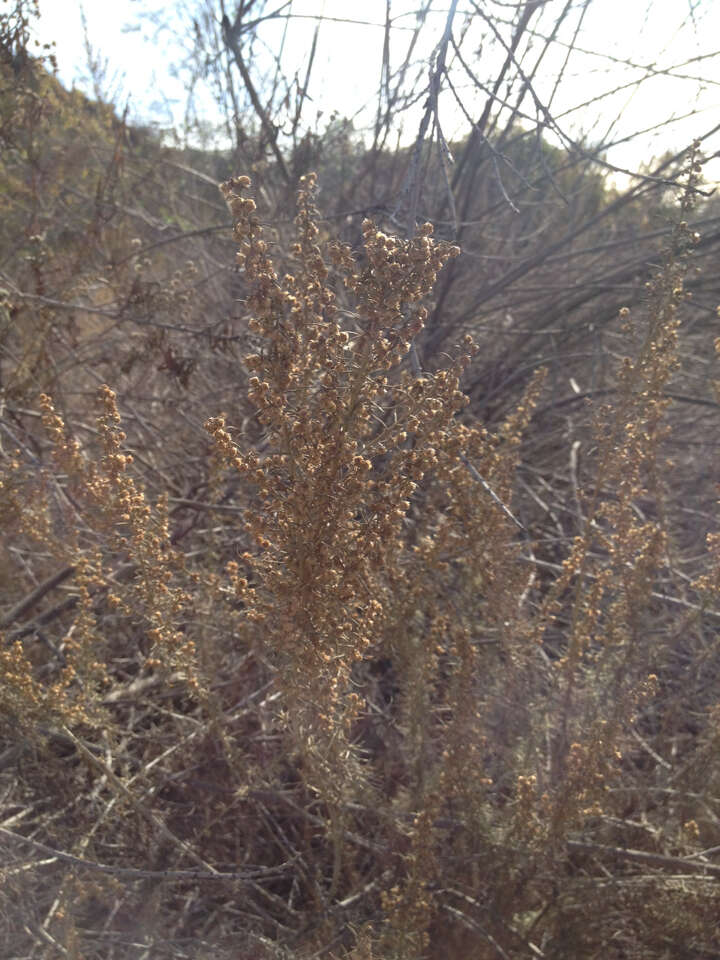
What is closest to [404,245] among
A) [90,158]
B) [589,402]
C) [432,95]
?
[432,95]

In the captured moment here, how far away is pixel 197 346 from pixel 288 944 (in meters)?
2.66

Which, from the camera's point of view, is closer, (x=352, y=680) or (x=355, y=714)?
(x=355, y=714)

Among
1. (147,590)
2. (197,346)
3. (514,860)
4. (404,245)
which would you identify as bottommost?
(514,860)

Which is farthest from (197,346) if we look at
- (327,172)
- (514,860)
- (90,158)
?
(514,860)

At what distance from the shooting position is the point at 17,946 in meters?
1.68

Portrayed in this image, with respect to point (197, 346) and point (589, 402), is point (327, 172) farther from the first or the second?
point (589, 402)

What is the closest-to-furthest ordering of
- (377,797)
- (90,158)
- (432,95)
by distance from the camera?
(432,95)
(377,797)
(90,158)

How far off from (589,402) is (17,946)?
6.17 ft

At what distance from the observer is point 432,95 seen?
1.78 meters

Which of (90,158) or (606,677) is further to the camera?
(90,158)

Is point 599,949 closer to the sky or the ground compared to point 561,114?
closer to the ground

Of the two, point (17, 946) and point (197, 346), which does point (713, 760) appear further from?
point (197, 346)

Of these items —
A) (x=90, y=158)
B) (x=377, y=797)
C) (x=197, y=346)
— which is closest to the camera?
(x=377, y=797)

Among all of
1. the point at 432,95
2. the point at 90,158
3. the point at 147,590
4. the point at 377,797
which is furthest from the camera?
the point at 90,158
